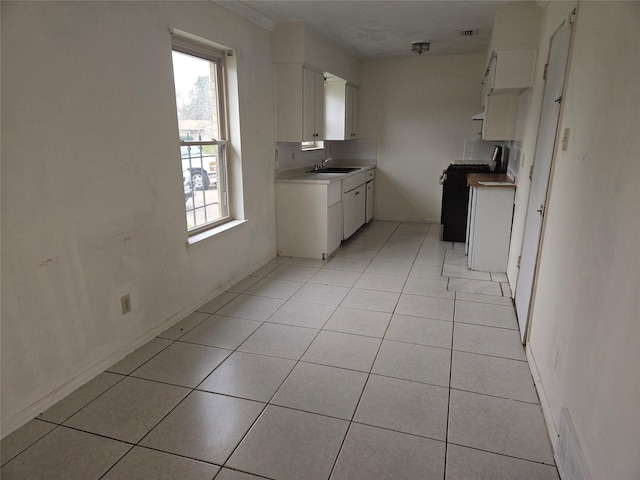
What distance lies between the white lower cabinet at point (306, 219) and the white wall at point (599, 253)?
2.58 meters

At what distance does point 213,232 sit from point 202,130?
0.86m

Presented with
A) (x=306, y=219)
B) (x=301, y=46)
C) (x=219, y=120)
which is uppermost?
(x=301, y=46)

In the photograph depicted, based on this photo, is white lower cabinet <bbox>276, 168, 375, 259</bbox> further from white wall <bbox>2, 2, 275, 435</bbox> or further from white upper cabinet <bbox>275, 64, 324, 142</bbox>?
white wall <bbox>2, 2, 275, 435</bbox>

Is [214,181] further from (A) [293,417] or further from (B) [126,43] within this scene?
(A) [293,417]

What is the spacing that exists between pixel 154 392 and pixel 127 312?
1.97 ft

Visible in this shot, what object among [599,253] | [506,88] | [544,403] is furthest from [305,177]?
[599,253]

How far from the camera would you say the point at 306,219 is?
454 centimetres

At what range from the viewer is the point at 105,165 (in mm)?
2330

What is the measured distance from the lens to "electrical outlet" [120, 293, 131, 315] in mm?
2539

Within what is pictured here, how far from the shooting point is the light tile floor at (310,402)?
5.73ft

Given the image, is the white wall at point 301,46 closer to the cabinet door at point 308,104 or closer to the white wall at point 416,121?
the cabinet door at point 308,104

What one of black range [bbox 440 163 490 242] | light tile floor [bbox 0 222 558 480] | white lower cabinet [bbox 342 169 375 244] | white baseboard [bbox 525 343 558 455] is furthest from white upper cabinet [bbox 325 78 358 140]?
white baseboard [bbox 525 343 558 455]

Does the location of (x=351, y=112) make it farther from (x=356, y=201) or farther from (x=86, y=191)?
(x=86, y=191)

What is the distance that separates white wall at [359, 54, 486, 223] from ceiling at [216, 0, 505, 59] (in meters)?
0.73
